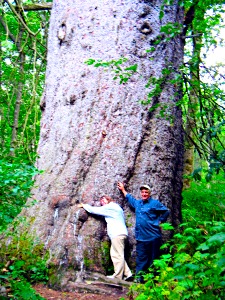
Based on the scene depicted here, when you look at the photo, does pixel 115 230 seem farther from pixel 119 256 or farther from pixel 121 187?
→ pixel 121 187

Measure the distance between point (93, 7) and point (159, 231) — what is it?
12.6 ft

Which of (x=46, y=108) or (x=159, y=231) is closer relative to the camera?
(x=159, y=231)

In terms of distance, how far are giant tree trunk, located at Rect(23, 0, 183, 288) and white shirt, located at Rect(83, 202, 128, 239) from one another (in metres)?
0.12

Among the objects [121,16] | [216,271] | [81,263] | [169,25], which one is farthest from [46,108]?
[216,271]

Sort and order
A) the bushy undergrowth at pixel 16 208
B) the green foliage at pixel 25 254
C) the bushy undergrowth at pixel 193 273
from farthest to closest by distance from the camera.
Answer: the green foliage at pixel 25 254 → the bushy undergrowth at pixel 16 208 → the bushy undergrowth at pixel 193 273

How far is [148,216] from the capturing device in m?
5.96

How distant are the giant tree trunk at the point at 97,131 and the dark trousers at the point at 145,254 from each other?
0.17 metres

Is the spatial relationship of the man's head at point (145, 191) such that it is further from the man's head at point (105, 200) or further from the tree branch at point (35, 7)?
the tree branch at point (35, 7)

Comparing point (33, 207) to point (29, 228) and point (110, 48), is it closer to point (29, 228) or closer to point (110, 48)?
point (29, 228)

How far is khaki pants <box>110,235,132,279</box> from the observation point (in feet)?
18.5

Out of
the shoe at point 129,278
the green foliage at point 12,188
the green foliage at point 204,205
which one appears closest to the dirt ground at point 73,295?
the shoe at point 129,278

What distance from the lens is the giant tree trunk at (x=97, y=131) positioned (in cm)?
588

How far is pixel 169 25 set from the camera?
13.6ft

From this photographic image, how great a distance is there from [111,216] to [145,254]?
0.74m
